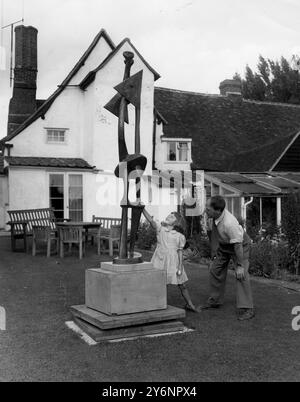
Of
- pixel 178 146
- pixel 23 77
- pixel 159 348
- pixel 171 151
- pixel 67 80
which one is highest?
pixel 23 77

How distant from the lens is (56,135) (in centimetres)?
2161

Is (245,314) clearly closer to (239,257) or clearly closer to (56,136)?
(239,257)

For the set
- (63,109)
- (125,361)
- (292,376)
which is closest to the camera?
(292,376)

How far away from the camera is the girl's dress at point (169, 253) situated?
23.5 feet

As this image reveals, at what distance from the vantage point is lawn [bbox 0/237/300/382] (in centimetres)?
477

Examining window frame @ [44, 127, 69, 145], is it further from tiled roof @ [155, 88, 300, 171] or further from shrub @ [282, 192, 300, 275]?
shrub @ [282, 192, 300, 275]

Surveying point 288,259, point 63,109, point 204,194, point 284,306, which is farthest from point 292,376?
point 63,109

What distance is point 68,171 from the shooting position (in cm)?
2009

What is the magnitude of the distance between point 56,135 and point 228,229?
15.9 m

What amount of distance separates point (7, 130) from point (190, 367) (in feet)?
72.9

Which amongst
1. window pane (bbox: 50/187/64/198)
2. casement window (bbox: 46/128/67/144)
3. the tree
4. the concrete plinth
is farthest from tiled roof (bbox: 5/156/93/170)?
the tree

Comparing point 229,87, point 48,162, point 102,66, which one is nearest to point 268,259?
point 48,162

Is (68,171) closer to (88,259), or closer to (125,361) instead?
(88,259)

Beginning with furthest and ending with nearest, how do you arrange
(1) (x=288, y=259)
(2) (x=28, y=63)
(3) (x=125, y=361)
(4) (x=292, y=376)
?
(2) (x=28, y=63)
(1) (x=288, y=259)
(3) (x=125, y=361)
(4) (x=292, y=376)
